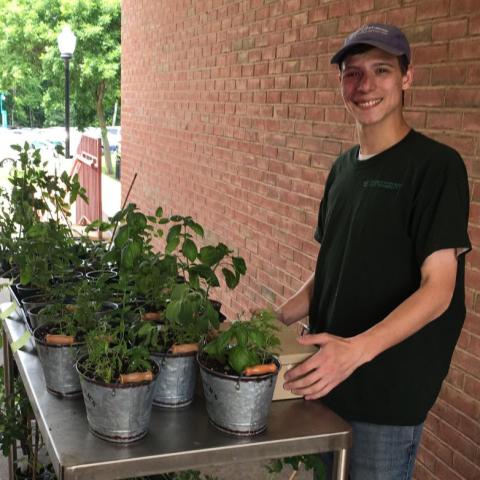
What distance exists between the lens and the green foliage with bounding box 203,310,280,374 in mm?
1494

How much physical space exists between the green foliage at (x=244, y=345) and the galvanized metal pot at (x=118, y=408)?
0.52 ft

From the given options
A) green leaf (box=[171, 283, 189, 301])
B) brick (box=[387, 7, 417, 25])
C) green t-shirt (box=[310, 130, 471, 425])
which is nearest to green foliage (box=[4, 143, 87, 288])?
green leaf (box=[171, 283, 189, 301])

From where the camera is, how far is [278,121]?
409 centimetres

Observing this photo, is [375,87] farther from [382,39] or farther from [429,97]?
[429,97]

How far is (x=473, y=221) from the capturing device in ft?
8.14

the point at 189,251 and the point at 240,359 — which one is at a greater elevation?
the point at 189,251

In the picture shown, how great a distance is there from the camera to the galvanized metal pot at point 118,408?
145 centimetres

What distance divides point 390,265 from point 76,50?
15.9m

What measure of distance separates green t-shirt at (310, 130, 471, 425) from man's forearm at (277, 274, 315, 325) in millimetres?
237

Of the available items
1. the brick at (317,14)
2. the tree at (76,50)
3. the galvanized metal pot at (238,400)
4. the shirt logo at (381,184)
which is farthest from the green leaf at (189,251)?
the tree at (76,50)

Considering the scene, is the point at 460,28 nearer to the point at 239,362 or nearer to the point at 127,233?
the point at 127,233

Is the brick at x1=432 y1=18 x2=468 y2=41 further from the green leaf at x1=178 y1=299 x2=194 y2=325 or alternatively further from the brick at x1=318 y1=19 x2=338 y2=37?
the green leaf at x1=178 y1=299 x2=194 y2=325

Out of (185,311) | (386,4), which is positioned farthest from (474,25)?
(185,311)

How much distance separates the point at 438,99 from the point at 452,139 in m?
0.19
